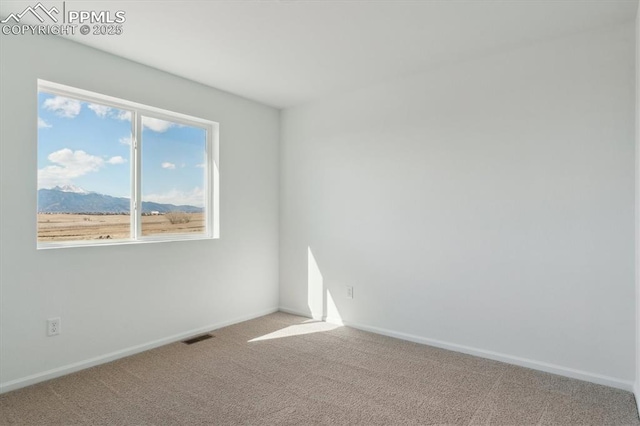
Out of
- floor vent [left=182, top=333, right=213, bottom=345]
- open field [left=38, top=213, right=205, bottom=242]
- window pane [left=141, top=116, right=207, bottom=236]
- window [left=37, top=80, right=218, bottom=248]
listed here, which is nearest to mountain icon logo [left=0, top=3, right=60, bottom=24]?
window [left=37, top=80, right=218, bottom=248]

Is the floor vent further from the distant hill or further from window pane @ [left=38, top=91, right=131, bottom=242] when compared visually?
the distant hill

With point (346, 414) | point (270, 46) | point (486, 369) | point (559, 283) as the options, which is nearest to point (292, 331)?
point (346, 414)

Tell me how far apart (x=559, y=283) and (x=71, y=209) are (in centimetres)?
390

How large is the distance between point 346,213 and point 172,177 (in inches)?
73.3

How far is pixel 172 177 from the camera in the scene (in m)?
3.65

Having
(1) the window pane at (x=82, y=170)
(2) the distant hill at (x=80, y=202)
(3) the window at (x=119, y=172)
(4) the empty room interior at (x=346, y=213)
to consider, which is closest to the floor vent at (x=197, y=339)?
(4) the empty room interior at (x=346, y=213)

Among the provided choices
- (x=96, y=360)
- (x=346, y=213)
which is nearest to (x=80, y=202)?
(x=96, y=360)

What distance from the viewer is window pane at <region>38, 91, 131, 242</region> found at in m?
2.79

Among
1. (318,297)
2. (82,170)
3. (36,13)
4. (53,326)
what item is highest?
Answer: (36,13)

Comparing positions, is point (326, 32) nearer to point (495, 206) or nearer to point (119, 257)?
point (495, 206)

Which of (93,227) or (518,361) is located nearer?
(518,361)

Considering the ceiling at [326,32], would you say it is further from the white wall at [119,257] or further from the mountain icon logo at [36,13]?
the white wall at [119,257]

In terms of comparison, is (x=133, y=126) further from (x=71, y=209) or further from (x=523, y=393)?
(x=523, y=393)

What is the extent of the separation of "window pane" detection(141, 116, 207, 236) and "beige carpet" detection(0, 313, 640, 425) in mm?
1222
